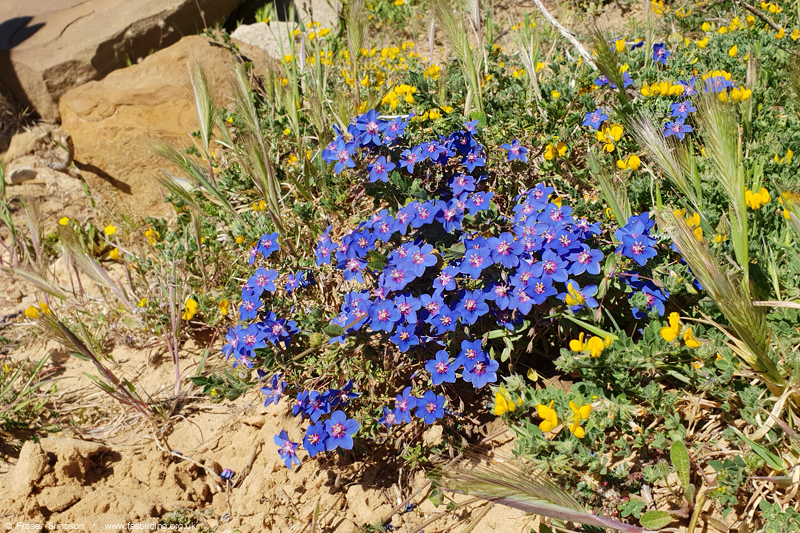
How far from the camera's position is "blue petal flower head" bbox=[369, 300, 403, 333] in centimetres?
194

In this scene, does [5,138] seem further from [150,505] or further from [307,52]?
[150,505]

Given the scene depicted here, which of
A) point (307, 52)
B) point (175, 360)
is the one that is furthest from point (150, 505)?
point (307, 52)

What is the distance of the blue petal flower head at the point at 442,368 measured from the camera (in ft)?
6.52

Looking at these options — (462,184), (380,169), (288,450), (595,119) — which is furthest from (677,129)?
(288,450)

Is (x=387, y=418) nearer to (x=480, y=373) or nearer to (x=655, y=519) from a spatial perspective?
(x=480, y=373)

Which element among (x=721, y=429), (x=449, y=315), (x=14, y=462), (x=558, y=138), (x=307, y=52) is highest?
(x=307, y=52)

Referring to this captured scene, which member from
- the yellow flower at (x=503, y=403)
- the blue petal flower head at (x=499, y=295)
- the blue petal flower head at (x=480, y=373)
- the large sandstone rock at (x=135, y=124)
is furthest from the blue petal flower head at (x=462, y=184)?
the large sandstone rock at (x=135, y=124)

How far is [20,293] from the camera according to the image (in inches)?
154

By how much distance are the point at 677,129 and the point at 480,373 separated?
4.93 feet

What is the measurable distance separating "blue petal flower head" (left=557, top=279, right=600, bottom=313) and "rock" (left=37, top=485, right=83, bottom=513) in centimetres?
214

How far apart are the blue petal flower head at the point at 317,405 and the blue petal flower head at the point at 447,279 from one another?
0.60 meters

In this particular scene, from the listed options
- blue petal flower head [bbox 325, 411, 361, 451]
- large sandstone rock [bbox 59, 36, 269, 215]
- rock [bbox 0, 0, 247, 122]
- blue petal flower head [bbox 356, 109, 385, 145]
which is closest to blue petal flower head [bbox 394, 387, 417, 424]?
blue petal flower head [bbox 325, 411, 361, 451]

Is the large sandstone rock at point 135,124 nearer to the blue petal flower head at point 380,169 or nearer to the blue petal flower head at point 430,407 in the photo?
the blue petal flower head at point 380,169

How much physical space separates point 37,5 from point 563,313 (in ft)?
21.2
